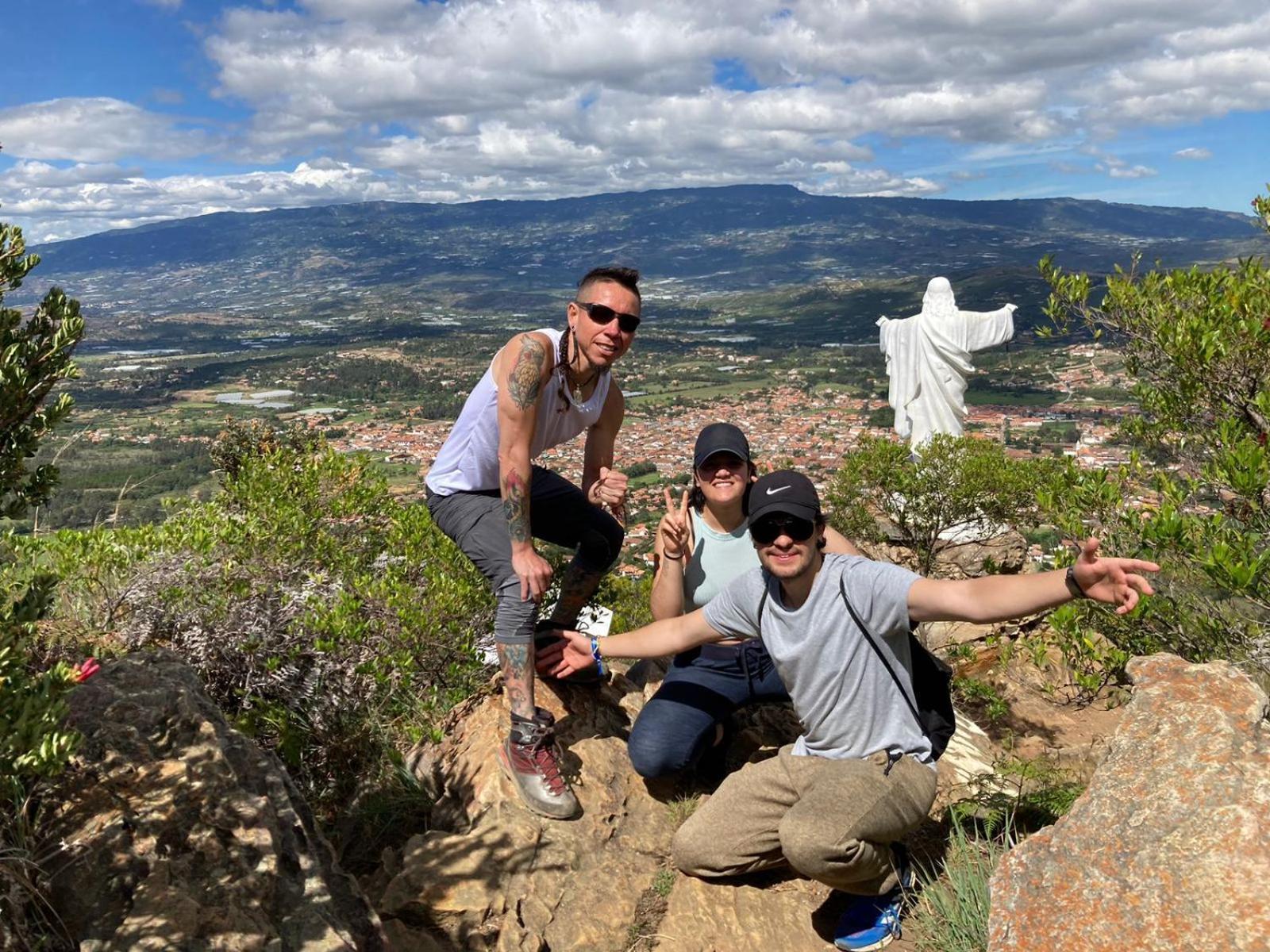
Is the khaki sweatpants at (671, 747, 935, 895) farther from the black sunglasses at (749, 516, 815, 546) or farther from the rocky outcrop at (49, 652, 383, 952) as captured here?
the rocky outcrop at (49, 652, 383, 952)

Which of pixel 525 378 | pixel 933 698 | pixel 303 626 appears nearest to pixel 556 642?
pixel 525 378

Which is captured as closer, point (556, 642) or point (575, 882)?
point (575, 882)

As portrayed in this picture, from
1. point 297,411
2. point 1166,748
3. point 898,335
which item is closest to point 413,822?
point 1166,748

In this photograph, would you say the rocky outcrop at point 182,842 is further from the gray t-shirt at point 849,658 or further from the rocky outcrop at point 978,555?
the rocky outcrop at point 978,555

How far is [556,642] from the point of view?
11.7 ft

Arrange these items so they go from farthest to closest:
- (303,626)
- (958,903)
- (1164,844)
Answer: (303,626)
(958,903)
(1164,844)

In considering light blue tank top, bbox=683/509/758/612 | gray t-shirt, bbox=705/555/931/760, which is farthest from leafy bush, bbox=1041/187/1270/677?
light blue tank top, bbox=683/509/758/612

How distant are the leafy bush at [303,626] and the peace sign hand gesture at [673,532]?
4.47ft

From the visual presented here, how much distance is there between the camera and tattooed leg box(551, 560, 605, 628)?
3.56m

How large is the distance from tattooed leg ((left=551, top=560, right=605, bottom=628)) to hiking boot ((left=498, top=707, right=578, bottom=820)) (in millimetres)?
640

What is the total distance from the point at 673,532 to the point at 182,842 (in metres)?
1.90

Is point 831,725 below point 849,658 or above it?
below

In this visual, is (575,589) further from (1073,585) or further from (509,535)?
(1073,585)

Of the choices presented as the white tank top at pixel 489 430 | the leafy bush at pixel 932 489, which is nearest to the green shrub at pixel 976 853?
the white tank top at pixel 489 430
